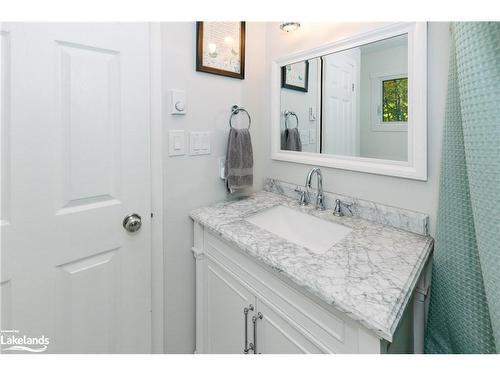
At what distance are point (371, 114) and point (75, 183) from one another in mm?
1217

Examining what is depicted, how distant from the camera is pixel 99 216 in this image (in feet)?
3.43

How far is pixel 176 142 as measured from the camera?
4.06ft

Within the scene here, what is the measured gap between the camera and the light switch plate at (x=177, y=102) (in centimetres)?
120

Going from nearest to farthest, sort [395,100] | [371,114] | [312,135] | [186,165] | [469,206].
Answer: [469,206] < [395,100] < [371,114] < [186,165] < [312,135]

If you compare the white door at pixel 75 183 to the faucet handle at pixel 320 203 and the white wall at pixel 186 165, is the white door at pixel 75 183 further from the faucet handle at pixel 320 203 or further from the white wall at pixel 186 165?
the faucet handle at pixel 320 203

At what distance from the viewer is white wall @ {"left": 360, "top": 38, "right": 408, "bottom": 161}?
1.05m

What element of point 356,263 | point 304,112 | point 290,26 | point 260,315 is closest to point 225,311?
point 260,315

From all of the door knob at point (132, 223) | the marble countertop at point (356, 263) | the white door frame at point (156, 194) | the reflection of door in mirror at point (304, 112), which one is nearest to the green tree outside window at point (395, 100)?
the reflection of door in mirror at point (304, 112)

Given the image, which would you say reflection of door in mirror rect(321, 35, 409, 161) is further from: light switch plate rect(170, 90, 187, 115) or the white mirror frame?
light switch plate rect(170, 90, 187, 115)

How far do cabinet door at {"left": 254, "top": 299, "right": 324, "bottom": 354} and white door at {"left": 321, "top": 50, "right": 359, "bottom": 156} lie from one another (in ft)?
2.52

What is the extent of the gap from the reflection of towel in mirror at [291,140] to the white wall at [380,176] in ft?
0.29

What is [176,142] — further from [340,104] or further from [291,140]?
[340,104]
